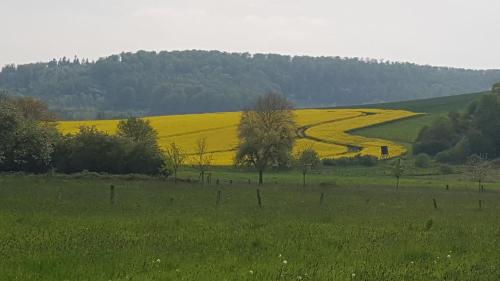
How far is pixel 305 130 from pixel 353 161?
88.5ft

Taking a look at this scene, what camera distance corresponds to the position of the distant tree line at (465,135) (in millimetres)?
96250

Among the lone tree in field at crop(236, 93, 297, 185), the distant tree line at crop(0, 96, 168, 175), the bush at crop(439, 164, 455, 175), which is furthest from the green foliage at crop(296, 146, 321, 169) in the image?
the bush at crop(439, 164, 455, 175)

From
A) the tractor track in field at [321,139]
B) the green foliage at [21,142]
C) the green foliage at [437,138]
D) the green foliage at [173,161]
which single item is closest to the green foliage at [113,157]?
the green foliage at [173,161]

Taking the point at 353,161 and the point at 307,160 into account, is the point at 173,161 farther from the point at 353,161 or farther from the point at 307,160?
the point at 353,161

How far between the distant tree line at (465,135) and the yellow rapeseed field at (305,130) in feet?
18.3

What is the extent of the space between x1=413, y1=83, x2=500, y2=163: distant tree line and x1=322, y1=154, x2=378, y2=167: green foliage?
15811mm

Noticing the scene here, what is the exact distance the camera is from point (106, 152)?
2452 inches

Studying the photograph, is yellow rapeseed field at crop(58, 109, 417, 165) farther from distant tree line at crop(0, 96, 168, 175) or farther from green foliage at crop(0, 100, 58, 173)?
green foliage at crop(0, 100, 58, 173)

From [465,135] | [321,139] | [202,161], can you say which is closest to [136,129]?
[202,161]

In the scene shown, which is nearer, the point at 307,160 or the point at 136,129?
the point at 307,160

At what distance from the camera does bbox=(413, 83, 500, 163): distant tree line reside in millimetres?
96250

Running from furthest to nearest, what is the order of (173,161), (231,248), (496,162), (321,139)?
1. (321,139)
2. (496,162)
3. (173,161)
4. (231,248)

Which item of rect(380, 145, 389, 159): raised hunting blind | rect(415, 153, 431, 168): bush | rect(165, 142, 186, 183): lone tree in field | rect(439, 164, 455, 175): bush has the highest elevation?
rect(165, 142, 186, 183): lone tree in field

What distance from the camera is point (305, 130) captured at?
10931cm
